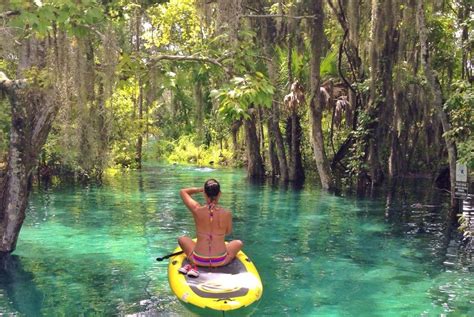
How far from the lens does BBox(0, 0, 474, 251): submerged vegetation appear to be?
770 centimetres

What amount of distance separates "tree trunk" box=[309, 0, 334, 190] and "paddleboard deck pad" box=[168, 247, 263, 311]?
12.8m

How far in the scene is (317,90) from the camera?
64.0 feet

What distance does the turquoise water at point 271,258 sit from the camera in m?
7.40

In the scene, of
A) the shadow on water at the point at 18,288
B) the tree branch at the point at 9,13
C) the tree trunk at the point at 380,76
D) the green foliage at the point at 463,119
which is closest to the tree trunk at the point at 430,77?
the green foliage at the point at 463,119

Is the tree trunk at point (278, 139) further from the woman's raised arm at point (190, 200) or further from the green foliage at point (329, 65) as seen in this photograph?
the woman's raised arm at point (190, 200)

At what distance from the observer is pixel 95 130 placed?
29.6 ft

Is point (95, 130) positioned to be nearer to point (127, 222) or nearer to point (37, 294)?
point (37, 294)

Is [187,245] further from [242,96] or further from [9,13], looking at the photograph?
[9,13]

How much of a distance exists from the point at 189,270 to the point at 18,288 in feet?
8.95

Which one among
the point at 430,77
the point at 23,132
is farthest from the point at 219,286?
the point at 430,77

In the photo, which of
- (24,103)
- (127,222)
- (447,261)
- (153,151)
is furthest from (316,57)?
(153,151)

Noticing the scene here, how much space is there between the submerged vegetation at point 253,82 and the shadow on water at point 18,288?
0.45 meters

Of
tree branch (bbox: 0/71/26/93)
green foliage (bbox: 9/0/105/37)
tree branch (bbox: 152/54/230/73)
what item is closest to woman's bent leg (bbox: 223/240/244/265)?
tree branch (bbox: 152/54/230/73)

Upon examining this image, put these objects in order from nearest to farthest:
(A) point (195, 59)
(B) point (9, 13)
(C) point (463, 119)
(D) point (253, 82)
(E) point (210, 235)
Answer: (B) point (9, 13) → (D) point (253, 82) → (E) point (210, 235) → (A) point (195, 59) → (C) point (463, 119)
